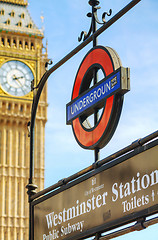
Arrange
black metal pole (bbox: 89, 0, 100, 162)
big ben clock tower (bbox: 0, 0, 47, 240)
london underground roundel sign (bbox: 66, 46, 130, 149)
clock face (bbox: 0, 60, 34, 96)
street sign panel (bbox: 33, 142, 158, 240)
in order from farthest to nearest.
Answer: clock face (bbox: 0, 60, 34, 96) → big ben clock tower (bbox: 0, 0, 47, 240) → black metal pole (bbox: 89, 0, 100, 162) → london underground roundel sign (bbox: 66, 46, 130, 149) → street sign panel (bbox: 33, 142, 158, 240)

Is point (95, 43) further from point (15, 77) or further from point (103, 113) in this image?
point (15, 77)

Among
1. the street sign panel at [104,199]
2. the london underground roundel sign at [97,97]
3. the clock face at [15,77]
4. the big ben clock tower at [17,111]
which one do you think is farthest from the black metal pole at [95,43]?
the clock face at [15,77]

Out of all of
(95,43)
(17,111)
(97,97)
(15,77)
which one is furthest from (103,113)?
(15,77)

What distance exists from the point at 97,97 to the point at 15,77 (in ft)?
151

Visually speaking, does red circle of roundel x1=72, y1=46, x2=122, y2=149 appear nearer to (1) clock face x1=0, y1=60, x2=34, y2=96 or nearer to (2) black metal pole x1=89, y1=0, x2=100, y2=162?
(2) black metal pole x1=89, y1=0, x2=100, y2=162

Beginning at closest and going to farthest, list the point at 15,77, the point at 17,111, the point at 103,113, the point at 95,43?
1. the point at 103,113
2. the point at 95,43
3. the point at 17,111
4. the point at 15,77

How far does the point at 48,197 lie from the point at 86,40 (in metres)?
1.53

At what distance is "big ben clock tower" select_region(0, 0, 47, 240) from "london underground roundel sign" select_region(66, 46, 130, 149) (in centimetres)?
4369

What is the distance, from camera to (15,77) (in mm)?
51375

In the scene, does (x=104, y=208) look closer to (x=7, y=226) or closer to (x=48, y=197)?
(x=48, y=197)

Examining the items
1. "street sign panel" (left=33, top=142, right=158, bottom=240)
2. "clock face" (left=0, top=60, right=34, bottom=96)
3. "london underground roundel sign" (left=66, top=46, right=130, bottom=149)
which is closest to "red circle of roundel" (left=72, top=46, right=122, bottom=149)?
"london underground roundel sign" (left=66, top=46, right=130, bottom=149)

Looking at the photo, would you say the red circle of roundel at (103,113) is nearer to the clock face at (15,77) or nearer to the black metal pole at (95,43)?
the black metal pole at (95,43)

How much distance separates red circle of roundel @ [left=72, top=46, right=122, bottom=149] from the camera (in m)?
5.50

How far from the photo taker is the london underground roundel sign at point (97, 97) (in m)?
5.38
